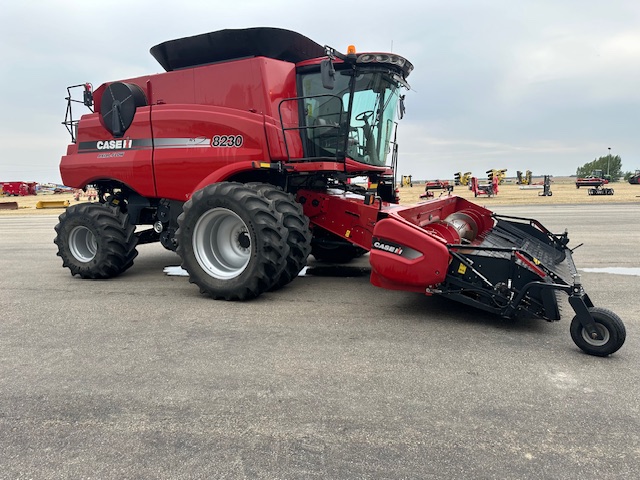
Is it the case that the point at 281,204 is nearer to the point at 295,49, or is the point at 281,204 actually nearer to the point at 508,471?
the point at 295,49

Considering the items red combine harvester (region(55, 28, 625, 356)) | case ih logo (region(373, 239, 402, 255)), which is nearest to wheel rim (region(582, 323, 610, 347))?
red combine harvester (region(55, 28, 625, 356))

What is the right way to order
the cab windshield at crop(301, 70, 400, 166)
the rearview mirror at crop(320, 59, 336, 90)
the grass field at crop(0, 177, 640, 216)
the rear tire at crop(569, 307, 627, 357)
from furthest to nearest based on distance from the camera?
1. the grass field at crop(0, 177, 640, 216)
2. the cab windshield at crop(301, 70, 400, 166)
3. the rearview mirror at crop(320, 59, 336, 90)
4. the rear tire at crop(569, 307, 627, 357)

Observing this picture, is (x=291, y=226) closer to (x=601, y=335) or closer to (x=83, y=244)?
(x=601, y=335)

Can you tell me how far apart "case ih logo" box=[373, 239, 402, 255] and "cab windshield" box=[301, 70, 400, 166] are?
1591 mm

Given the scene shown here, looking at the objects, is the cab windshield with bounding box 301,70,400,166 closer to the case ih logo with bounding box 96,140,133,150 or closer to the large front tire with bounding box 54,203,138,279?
the case ih logo with bounding box 96,140,133,150

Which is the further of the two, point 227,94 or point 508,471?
point 227,94

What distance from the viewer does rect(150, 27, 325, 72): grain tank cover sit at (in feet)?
17.9

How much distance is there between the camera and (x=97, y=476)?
82.0 inches

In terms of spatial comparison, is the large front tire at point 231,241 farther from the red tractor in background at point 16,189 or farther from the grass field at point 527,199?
the red tractor in background at point 16,189

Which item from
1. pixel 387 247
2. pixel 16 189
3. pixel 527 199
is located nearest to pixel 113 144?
pixel 387 247

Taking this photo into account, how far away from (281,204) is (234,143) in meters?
1.19

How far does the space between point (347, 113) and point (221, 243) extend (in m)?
2.25

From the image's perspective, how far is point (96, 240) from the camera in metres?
6.29

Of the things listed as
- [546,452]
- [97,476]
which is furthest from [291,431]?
[546,452]
